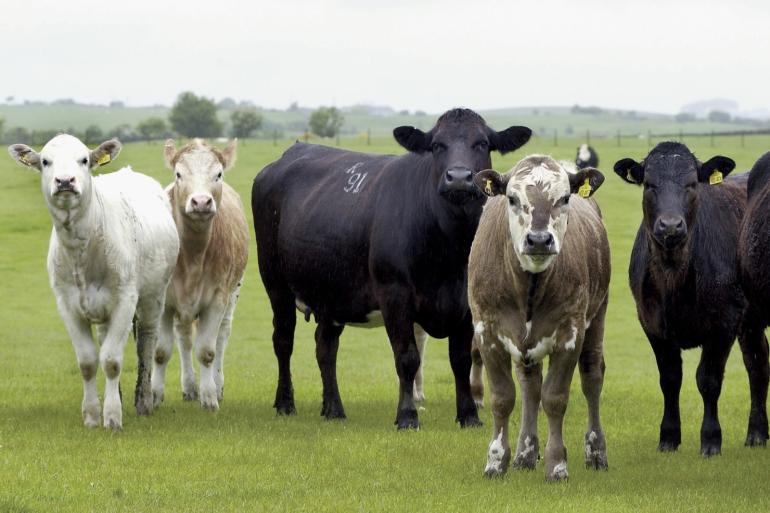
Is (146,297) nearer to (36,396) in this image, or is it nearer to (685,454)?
(36,396)

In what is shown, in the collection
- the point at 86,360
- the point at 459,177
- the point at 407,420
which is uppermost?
the point at 459,177

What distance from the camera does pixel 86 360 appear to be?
10766 millimetres

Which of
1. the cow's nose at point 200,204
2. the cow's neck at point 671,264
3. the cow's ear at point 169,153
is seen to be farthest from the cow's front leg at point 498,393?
the cow's ear at point 169,153

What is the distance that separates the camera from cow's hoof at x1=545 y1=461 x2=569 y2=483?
8297mm

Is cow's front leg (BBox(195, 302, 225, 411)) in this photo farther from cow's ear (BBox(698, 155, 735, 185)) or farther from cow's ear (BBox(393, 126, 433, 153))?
cow's ear (BBox(698, 155, 735, 185))

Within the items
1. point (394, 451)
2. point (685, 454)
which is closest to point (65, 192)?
point (394, 451)

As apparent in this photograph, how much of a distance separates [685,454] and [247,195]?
133ft

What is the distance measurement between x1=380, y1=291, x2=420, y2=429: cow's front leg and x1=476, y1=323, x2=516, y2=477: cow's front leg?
2318 millimetres

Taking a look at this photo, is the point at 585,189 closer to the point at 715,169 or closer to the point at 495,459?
the point at 715,169

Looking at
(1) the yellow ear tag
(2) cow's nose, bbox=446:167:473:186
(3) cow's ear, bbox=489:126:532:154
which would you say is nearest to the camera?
(1) the yellow ear tag

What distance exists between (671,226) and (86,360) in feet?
16.7

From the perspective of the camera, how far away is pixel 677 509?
748 cm

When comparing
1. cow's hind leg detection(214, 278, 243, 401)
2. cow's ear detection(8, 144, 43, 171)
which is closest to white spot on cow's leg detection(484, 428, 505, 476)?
cow's ear detection(8, 144, 43, 171)

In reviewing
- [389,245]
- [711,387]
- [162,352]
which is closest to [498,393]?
[711,387]
